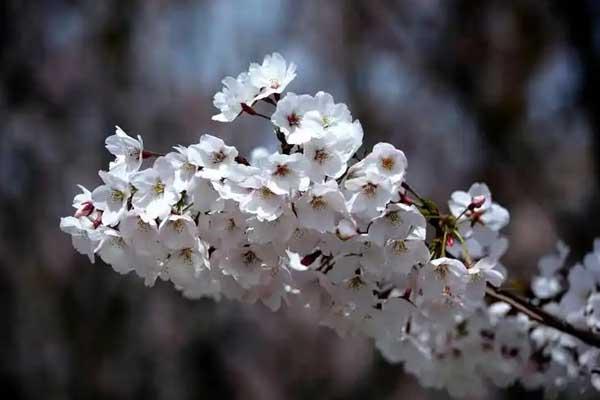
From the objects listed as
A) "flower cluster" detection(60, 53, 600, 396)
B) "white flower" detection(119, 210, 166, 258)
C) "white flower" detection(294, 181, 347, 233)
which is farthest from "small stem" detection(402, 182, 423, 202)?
"white flower" detection(119, 210, 166, 258)

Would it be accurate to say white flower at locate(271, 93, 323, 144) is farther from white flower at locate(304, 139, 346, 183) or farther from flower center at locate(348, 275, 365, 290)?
flower center at locate(348, 275, 365, 290)

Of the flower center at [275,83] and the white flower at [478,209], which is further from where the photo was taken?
the white flower at [478,209]

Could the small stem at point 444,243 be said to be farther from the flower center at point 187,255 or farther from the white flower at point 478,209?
the flower center at point 187,255

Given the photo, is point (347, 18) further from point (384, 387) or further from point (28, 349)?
point (28, 349)

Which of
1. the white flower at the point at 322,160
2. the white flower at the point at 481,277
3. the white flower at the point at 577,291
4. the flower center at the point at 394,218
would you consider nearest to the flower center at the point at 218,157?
the white flower at the point at 322,160

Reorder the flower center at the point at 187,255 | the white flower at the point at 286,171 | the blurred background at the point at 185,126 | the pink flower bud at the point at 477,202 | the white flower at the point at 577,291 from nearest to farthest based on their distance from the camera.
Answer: the white flower at the point at 286,171 → the flower center at the point at 187,255 → the pink flower bud at the point at 477,202 → the white flower at the point at 577,291 → the blurred background at the point at 185,126

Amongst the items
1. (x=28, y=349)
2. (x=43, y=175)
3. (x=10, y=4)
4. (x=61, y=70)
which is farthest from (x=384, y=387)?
(x=10, y=4)

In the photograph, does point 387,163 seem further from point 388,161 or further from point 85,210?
point 85,210
